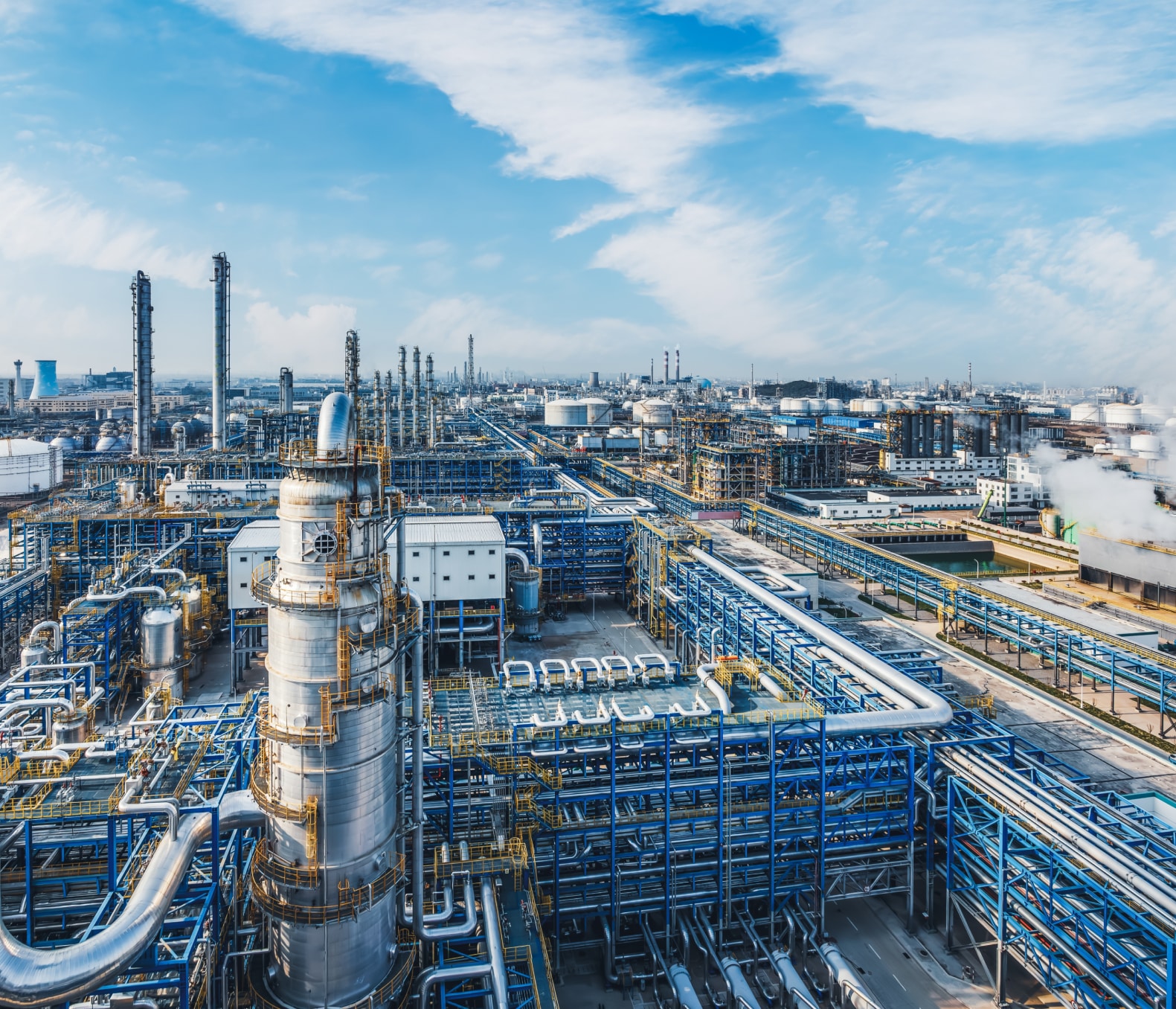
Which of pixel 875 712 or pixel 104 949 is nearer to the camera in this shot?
pixel 104 949

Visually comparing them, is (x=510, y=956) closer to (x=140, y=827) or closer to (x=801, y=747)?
(x=140, y=827)

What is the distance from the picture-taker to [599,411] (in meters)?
158

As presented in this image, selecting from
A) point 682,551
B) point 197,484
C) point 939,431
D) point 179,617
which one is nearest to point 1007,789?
point 682,551

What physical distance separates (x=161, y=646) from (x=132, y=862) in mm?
16913

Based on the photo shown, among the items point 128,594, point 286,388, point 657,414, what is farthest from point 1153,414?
point 128,594

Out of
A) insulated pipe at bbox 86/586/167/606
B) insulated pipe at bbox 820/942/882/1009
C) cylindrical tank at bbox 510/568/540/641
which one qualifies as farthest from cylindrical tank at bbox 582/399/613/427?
insulated pipe at bbox 820/942/882/1009

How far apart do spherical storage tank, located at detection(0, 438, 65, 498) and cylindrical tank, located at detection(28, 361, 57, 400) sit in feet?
274

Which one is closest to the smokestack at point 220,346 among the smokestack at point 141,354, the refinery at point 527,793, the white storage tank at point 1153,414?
the smokestack at point 141,354

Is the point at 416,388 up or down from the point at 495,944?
up

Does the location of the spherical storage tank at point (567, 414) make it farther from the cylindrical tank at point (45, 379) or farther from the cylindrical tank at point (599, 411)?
the cylindrical tank at point (45, 379)

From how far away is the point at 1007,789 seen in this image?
17.4 meters

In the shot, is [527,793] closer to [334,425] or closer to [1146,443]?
[334,425]

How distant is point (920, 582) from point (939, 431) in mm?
59540

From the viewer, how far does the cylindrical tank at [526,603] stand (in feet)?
124
